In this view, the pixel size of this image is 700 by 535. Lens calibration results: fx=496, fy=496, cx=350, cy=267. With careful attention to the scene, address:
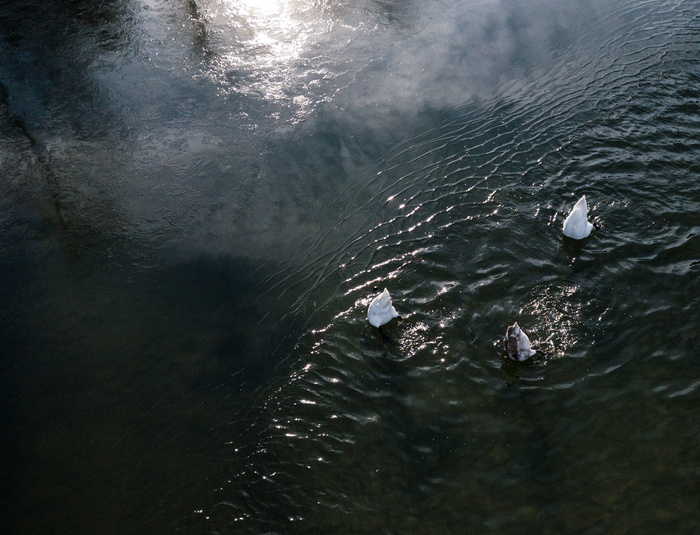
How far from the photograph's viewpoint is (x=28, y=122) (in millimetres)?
9562

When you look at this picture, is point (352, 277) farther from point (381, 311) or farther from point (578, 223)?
point (578, 223)

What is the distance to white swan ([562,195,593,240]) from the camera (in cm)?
676

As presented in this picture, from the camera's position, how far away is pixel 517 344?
18.5ft

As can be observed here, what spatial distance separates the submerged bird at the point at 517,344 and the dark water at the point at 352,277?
0.66ft

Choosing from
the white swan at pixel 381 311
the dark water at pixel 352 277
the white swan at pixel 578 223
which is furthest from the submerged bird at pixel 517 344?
the white swan at pixel 578 223

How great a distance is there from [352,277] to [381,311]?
3.29ft

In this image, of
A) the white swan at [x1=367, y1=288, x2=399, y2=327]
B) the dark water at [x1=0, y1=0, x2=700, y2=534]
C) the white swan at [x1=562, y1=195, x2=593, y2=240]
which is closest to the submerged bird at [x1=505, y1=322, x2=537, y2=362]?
the dark water at [x1=0, y1=0, x2=700, y2=534]

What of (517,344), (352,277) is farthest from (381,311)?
(517,344)

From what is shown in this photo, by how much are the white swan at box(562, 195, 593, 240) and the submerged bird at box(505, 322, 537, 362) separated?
6.56 ft

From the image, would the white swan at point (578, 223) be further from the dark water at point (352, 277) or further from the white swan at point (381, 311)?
the white swan at point (381, 311)

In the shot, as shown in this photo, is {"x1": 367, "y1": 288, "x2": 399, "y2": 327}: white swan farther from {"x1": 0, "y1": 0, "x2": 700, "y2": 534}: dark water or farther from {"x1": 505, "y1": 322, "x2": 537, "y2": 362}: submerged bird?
{"x1": 505, "y1": 322, "x2": 537, "y2": 362}: submerged bird

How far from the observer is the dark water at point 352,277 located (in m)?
4.98

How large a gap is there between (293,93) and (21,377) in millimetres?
6775

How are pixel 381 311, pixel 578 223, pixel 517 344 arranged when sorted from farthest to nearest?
pixel 578 223, pixel 381 311, pixel 517 344
